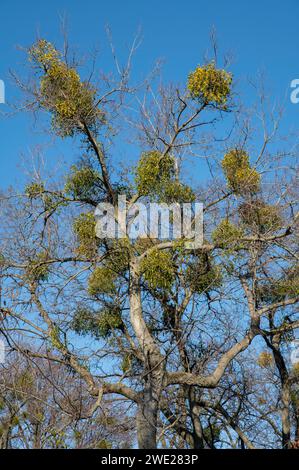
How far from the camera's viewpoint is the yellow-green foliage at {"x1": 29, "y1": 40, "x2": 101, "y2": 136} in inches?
329

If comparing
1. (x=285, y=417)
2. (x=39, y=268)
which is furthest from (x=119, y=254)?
(x=285, y=417)

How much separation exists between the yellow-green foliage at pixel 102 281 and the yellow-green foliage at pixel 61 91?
2.03 metres

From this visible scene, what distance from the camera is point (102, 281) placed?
935 centimetres

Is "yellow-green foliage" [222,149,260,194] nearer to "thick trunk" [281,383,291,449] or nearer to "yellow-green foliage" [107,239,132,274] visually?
"yellow-green foliage" [107,239,132,274]

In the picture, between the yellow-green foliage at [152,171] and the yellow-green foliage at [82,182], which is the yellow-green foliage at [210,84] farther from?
the yellow-green foliage at [82,182]

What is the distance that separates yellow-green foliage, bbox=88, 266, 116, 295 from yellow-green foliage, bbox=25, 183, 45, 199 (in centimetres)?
133

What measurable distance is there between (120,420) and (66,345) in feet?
8.28

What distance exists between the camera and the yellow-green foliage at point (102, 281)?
30.2 ft

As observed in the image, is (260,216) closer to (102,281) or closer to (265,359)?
(102,281)

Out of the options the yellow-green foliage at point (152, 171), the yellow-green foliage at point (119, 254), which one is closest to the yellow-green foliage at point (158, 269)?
the yellow-green foliage at point (119, 254)

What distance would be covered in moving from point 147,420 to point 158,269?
71.6 inches

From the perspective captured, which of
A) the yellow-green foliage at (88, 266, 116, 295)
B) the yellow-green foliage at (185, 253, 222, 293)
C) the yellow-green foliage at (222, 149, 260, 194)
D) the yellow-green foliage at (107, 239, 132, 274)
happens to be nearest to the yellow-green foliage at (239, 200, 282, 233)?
the yellow-green foliage at (222, 149, 260, 194)

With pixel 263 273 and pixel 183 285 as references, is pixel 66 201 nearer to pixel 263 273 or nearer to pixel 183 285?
pixel 183 285

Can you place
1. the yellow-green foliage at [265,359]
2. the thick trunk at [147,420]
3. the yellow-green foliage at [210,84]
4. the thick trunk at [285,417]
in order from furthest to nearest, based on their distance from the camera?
the yellow-green foliage at [265,359]
the thick trunk at [285,417]
the yellow-green foliage at [210,84]
the thick trunk at [147,420]
